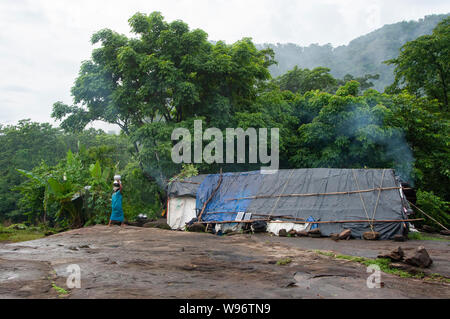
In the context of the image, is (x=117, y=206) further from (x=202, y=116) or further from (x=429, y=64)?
(x=429, y=64)

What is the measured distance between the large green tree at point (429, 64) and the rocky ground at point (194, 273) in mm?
15849

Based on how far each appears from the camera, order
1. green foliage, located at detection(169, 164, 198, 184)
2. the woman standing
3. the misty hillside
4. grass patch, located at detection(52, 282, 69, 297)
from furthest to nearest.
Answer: the misty hillside → green foliage, located at detection(169, 164, 198, 184) → the woman standing → grass patch, located at detection(52, 282, 69, 297)

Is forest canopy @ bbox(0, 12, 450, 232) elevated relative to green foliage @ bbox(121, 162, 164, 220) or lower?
elevated

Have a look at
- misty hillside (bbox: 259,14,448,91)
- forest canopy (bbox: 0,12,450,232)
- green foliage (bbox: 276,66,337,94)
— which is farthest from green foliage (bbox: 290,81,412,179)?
misty hillside (bbox: 259,14,448,91)

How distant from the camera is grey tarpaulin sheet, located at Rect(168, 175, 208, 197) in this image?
489 inches

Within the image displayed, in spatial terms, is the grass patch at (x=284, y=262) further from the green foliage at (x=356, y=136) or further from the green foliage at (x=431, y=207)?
the green foliage at (x=356, y=136)

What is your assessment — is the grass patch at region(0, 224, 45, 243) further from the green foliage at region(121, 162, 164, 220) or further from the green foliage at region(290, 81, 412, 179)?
the green foliage at region(290, 81, 412, 179)

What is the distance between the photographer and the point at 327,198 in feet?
33.0

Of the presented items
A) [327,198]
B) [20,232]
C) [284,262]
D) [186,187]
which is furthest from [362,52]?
[284,262]

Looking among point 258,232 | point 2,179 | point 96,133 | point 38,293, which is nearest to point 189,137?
point 258,232

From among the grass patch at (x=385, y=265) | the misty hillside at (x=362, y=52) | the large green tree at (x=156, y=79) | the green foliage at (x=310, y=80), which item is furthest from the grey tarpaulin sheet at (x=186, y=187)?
the misty hillside at (x=362, y=52)

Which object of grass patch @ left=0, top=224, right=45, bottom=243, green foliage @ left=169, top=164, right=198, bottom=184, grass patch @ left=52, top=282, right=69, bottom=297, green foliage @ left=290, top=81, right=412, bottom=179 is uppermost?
green foliage @ left=290, top=81, right=412, bottom=179

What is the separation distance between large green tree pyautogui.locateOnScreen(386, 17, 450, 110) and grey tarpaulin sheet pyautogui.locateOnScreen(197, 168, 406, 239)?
1201 centimetres

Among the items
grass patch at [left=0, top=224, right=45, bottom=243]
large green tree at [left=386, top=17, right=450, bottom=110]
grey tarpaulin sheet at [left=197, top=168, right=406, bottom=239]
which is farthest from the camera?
large green tree at [left=386, top=17, right=450, bottom=110]
